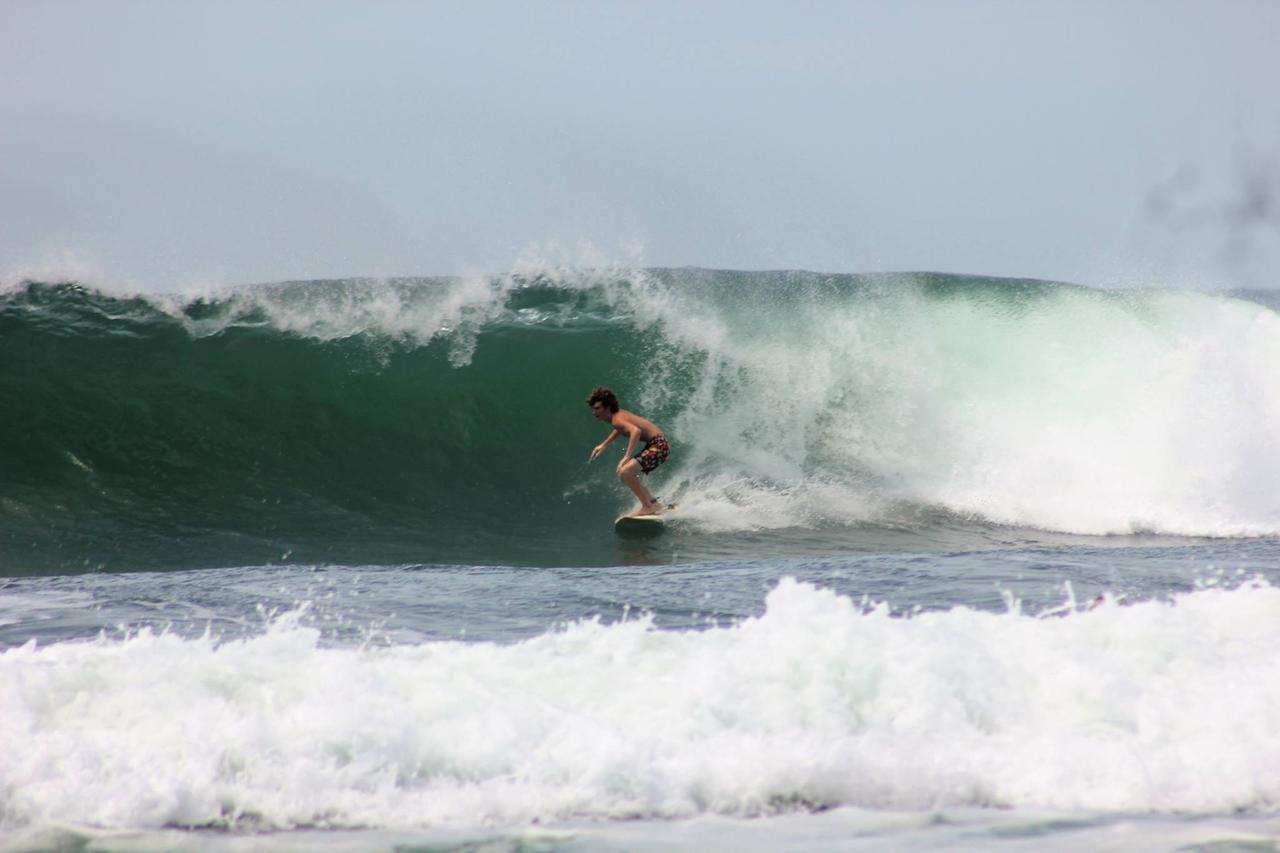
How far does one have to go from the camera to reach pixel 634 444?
408 inches

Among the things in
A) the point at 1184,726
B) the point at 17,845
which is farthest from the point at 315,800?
the point at 1184,726

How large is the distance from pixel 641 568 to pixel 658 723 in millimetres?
4221

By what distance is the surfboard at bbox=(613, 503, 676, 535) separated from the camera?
32.9 ft

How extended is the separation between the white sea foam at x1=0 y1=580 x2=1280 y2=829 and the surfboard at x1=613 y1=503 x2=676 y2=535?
5.21 metres

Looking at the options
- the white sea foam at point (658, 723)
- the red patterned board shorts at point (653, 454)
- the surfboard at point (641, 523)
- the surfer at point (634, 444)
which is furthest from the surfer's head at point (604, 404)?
the white sea foam at point (658, 723)

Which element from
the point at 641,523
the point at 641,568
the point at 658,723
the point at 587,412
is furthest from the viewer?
the point at 587,412

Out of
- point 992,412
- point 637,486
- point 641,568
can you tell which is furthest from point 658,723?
point 992,412

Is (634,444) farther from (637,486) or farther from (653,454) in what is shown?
(637,486)

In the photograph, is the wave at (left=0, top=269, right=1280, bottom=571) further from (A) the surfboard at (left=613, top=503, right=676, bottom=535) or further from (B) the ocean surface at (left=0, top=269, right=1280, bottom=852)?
(A) the surfboard at (left=613, top=503, right=676, bottom=535)

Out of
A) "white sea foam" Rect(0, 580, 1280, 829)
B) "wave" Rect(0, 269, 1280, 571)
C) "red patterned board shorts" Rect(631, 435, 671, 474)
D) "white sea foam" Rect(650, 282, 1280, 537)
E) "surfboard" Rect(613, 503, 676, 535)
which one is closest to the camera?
"white sea foam" Rect(0, 580, 1280, 829)

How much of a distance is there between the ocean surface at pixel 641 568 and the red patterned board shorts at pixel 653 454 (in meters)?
0.56

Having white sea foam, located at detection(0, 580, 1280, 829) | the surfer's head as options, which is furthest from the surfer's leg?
white sea foam, located at detection(0, 580, 1280, 829)

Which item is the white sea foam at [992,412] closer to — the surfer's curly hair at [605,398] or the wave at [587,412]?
the wave at [587,412]

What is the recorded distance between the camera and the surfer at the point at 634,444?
10242 mm
